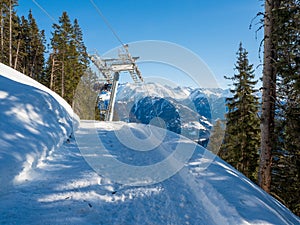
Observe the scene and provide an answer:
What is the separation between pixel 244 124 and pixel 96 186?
1443 cm

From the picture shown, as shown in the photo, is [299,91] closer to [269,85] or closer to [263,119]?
[269,85]

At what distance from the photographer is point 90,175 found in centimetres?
377

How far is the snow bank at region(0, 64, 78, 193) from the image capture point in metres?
3.19

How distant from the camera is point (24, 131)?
13.5 ft

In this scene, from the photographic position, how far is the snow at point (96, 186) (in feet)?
8.82

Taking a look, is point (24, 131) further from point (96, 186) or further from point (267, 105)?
point (267, 105)

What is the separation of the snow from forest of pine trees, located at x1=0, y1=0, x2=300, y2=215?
2.93 metres

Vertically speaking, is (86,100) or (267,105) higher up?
(86,100)

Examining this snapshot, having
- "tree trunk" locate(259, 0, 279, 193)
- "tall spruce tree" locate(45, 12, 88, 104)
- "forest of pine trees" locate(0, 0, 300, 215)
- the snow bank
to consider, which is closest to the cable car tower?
Result: "forest of pine trees" locate(0, 0, 300, 215)

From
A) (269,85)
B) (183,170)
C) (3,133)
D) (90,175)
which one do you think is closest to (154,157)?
(183,170)

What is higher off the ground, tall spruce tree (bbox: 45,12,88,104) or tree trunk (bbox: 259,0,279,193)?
tall spruce tree (bbox: 45,12,88,104)

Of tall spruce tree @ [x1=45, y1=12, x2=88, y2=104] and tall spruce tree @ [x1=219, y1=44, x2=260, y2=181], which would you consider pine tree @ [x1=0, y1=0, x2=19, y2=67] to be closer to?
tall spruce tree @ [x1=45, y1=12, x2=88, y2=104]

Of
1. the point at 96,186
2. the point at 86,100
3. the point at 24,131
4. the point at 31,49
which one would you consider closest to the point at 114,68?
the point at 86,100

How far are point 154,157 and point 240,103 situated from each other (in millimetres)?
13032
